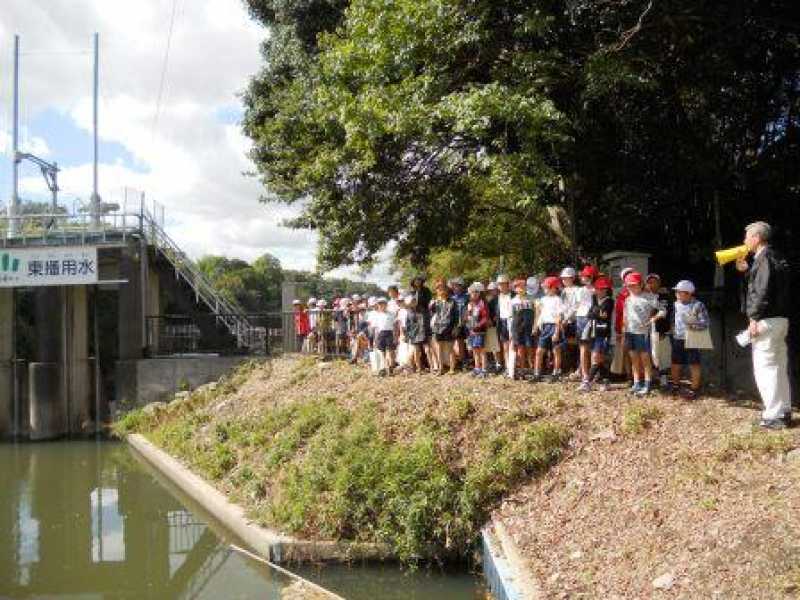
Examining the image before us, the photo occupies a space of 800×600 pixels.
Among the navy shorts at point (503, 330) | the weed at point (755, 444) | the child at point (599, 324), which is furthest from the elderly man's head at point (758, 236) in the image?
the navy shorts at point (503, 330)

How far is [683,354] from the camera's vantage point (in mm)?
8914

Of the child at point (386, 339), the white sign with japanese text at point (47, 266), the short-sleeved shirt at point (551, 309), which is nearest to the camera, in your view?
the short-sleeved shirt at point (551, 309)

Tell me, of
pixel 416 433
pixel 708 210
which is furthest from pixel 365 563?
pixel 708 210

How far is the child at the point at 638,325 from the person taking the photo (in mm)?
8656

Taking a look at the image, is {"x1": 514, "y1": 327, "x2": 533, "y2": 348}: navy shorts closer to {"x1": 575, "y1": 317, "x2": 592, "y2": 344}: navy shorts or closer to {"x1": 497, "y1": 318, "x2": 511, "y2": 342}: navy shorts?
{"x1": 497, "y1": 318, "x2": 511, "y2": 342}: navy shorts

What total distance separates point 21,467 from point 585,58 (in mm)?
13116

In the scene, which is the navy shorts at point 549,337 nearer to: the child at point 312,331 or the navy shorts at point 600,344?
the navy shorts at point 600,344

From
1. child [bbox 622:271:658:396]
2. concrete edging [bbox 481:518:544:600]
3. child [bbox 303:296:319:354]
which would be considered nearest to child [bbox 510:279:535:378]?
child [bbox 622:271:658:396]

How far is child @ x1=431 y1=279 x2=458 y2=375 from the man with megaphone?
16.0ft

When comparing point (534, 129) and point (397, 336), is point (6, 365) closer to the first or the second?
point (397, 336)

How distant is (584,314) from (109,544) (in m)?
6.69

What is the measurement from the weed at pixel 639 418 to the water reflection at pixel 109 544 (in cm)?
379

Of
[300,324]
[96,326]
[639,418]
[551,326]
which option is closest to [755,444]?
[639,418]

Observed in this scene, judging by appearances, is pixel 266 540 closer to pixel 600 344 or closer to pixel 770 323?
pixel 600 344
